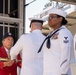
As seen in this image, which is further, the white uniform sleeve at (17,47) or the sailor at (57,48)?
the white uniform sleeve at (17,47)

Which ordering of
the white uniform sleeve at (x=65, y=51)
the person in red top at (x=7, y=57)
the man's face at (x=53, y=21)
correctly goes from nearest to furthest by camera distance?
the white uniform sleeve at (x=65, y=51) < the man's face at (x=53, y=21) < the person in red top at (x=7, y=57)

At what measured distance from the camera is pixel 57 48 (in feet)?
12.2

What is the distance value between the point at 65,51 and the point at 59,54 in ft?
0.36

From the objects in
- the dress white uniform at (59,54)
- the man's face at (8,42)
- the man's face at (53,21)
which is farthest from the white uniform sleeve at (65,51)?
the man's face at (8,42)

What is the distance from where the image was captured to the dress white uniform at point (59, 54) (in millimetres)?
3609

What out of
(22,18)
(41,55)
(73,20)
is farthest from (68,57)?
(73,20)

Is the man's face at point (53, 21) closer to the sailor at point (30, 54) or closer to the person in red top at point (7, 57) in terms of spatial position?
the sailor at point (30, 54)

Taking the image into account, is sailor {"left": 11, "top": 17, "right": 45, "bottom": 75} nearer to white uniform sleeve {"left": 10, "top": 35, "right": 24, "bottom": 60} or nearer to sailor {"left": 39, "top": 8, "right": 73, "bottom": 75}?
white uniform sleeve {"left": 10, "top": 35, "right": 24, "bottom": 60}

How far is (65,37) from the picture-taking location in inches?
146

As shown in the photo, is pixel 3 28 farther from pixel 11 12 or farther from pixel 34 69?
pixel 34 69

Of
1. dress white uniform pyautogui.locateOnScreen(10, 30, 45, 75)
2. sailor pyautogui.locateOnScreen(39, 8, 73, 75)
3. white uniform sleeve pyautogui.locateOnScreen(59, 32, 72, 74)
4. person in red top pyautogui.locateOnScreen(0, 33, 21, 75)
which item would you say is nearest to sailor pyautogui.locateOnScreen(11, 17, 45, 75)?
dress white uniform pyautogui.locateOnScreen(10, 30, 45, 75)

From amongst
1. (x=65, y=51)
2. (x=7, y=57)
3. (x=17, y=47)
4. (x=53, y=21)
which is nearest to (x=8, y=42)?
(x=7, y=57)

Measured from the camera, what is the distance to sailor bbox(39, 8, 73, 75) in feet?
11.9

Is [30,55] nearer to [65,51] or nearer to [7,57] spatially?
[7,57]
